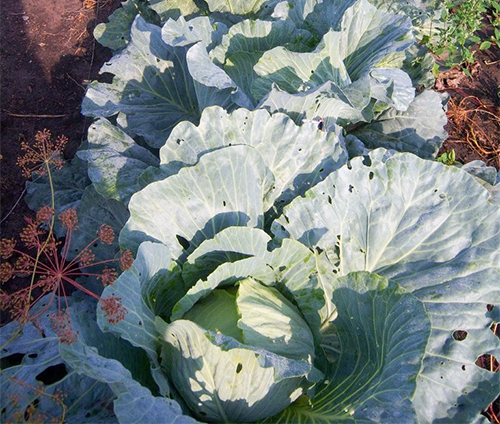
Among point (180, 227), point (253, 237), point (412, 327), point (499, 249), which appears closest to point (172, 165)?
point (180, 227)

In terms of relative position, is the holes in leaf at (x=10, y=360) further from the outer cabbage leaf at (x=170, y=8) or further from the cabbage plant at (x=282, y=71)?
the outer cabbage leaf at (x=170, y=8)

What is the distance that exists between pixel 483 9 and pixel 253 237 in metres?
3.22

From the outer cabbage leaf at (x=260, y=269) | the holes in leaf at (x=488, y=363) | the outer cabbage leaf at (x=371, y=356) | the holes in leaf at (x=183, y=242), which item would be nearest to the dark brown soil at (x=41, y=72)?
the holes in leaf at (x=183, y=242)

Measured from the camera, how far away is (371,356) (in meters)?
2.03

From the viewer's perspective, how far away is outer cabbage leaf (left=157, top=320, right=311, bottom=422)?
1.74 m

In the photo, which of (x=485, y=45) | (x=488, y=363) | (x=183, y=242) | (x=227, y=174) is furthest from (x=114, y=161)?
(x=485, y=45)

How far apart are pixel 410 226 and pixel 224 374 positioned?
983 mm

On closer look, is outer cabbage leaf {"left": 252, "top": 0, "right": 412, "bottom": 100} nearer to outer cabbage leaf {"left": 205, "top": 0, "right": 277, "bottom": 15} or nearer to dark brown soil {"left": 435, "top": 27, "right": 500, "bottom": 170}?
outer cabbage leaf {"left": 205, "top": 0, "right": 277, "bottom": 15}

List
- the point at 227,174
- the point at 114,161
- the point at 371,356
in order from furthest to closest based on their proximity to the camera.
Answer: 1. the point at 114,161
2. the point at 227,174
3. the point at 371,356

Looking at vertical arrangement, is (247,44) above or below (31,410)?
above

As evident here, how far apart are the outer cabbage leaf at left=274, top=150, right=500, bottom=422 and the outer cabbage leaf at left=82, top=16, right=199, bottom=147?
4.00 feet

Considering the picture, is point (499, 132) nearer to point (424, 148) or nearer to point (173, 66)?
point (424, 148)

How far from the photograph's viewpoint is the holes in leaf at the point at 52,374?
225 cm

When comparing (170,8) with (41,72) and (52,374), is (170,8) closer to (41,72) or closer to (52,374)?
(41,72)
